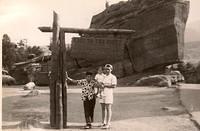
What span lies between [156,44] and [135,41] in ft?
4.39

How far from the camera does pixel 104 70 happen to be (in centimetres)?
936

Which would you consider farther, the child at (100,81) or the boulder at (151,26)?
the boulder at (151,26)

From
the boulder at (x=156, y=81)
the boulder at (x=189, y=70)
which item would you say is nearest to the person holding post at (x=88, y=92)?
the boulder at (x=156, y=81)

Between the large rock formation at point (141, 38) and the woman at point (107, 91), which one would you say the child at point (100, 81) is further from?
the large rock formation at point (141, 38)

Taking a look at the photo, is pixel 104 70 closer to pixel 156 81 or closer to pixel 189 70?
pixel 156 81

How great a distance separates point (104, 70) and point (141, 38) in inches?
489

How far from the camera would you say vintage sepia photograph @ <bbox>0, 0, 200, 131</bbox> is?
9578mm

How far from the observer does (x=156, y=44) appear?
823 inches

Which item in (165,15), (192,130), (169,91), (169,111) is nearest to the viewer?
(192,130)

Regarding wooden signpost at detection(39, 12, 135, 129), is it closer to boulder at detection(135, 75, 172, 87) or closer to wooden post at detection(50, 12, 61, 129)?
wooden post at detection(50, 12, 61, 129)

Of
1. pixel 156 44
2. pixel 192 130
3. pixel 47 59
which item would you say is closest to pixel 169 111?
pixel 192 130

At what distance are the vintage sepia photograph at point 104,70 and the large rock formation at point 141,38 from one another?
0.05 m

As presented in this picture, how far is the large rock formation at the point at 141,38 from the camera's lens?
61.5 ft

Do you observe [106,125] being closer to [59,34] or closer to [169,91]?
[59,34]
